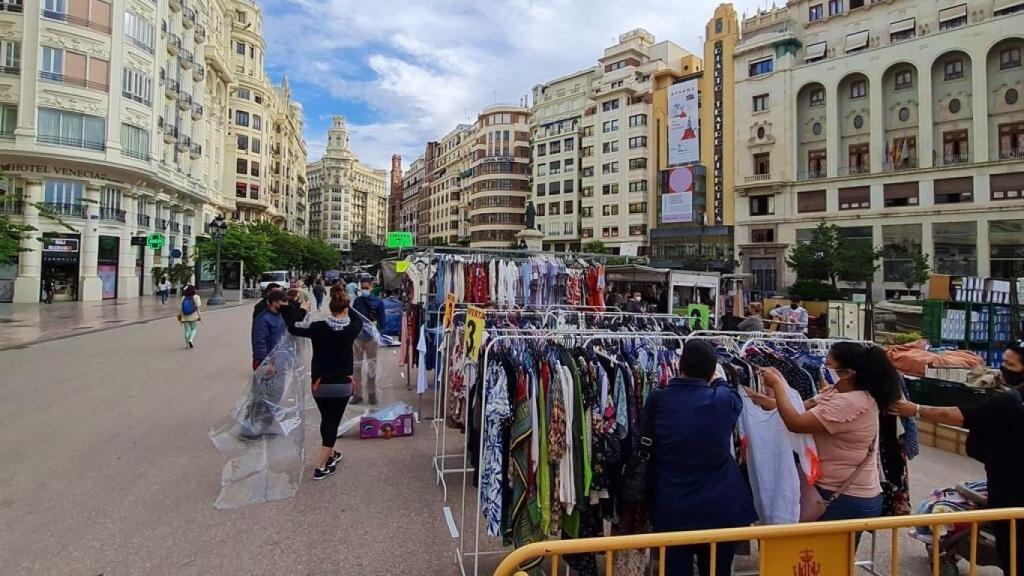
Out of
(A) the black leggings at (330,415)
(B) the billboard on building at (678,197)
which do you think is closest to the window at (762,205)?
(B) the billboard on building at (678,197)

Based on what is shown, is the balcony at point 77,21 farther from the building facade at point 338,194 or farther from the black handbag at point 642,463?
the building facade at point 338,194

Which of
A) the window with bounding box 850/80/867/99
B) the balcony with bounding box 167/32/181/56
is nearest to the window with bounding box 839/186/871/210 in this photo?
the window with bounding box 850/80/867/99

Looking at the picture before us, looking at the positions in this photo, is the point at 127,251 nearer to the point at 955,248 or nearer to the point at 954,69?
the point at 955,248

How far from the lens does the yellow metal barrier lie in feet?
6.27

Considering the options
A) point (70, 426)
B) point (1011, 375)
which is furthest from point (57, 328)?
point (1011, 375)

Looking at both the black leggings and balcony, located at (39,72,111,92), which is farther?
balcony, located at (39,72,111,92)

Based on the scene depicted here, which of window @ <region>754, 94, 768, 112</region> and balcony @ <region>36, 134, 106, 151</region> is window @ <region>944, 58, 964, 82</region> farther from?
balcony @ <region>36, 134, 106, 151</region>

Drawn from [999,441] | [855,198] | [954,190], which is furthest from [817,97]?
[999,441]

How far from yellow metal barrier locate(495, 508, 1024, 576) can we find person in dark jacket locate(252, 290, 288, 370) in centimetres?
486

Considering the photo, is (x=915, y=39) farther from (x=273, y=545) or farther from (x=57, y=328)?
(x=57, y=328)

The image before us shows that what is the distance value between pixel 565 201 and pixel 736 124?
2195 centimetres

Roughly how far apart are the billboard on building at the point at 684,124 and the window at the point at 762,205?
6712 millimetres

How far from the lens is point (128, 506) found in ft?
13.5

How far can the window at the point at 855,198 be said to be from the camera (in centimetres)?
3800
